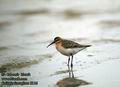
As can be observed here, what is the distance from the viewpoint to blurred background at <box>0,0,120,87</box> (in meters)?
3.85

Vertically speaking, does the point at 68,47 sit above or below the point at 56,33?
below

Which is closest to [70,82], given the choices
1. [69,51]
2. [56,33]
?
[69,51]

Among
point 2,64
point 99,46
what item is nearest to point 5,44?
point 2,64


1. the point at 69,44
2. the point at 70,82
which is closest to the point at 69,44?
the point at 69,44

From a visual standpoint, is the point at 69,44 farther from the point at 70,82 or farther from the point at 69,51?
the point at 70,82

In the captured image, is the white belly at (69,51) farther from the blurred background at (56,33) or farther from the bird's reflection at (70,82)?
the bird's reflection at (70,82)

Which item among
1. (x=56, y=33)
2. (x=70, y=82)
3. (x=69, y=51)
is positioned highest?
(x=56, y=33)

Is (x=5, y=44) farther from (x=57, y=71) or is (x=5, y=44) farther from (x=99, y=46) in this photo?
(x=99, y=46)

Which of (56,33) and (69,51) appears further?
(56,33)

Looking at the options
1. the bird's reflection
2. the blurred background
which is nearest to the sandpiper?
the blurred background

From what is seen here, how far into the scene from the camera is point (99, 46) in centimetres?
391

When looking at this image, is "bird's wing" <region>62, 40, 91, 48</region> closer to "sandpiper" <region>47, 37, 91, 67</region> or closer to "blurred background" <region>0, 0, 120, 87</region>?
"sandpiper" <region>47, 37, 91, 67</region>

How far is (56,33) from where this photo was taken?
13.0 ft

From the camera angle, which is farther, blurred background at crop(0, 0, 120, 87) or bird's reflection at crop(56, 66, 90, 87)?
blurred background at crop(0, 0, 120, 87)
